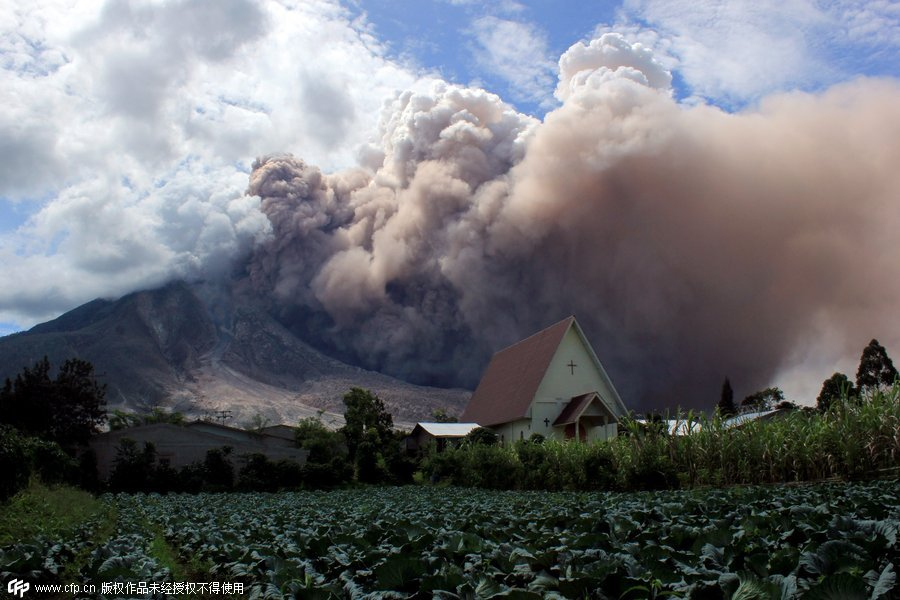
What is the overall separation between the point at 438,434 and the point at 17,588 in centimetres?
3659

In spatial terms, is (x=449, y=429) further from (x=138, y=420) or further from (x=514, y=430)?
(x=138, y=420)

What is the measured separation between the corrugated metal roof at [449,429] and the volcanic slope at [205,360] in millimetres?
31121

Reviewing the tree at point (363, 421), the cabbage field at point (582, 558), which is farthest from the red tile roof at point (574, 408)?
the cabbage field at point (582, 558)

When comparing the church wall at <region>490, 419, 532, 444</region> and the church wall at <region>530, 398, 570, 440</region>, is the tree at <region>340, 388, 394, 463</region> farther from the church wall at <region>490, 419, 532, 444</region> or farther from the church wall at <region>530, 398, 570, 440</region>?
the church wall at <region>530, 398, 570, 440</region>

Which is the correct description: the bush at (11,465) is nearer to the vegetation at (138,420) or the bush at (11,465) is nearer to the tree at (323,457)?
the tree at (323,457)

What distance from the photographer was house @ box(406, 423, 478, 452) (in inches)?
1670

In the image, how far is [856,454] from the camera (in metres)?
13.0

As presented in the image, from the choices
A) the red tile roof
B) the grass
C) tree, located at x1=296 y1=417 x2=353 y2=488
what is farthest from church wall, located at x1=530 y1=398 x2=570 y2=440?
the grass

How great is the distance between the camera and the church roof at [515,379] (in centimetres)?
3997

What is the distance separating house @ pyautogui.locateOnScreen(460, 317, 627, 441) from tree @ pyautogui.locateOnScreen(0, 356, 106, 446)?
22.4 meters

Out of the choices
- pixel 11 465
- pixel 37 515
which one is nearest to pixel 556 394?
pixel 11 465

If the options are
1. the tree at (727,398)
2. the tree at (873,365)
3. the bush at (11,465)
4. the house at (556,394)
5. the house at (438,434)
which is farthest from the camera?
the tree at (727,398)

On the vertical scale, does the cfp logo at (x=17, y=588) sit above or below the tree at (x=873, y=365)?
below

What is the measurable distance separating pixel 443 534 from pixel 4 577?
13.2 ft
